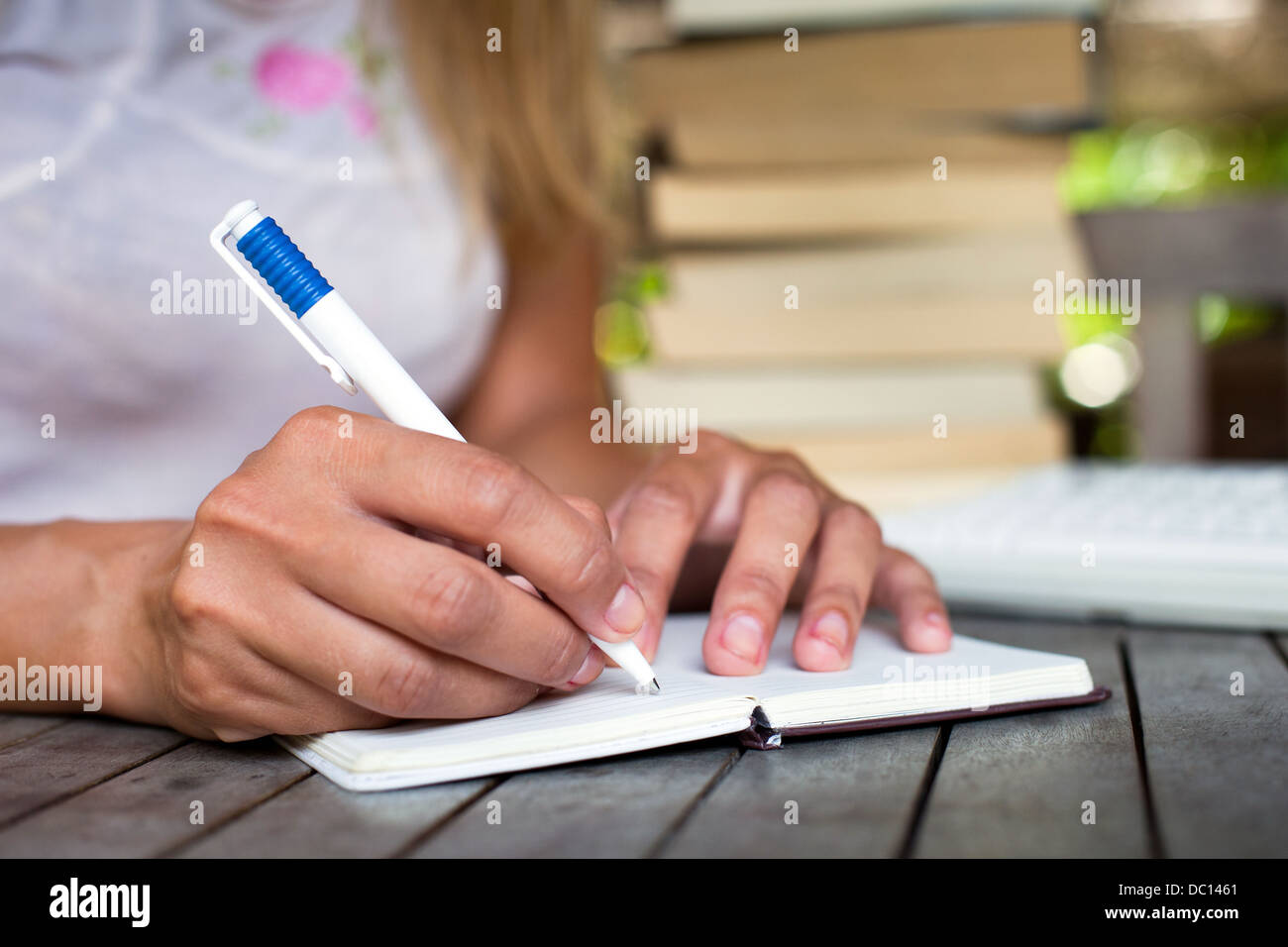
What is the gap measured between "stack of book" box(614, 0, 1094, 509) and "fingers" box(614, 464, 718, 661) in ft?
2.09

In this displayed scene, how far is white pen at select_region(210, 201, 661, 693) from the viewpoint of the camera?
0.54m

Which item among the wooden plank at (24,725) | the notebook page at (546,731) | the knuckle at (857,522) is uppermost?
the knuckle at (857,522)

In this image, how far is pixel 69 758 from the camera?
0.56 meters

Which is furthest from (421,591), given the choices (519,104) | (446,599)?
(519,104)

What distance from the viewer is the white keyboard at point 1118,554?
0.79 m

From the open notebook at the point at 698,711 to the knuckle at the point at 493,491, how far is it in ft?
0.30

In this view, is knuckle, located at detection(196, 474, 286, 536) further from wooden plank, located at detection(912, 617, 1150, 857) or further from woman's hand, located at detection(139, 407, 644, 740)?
wooden plank, located at detection(912, 617, 1150, 857)

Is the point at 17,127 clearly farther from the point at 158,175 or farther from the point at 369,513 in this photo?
the point at 369,513

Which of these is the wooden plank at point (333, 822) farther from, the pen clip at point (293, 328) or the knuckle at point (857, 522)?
the knuckle at point (857, 522)

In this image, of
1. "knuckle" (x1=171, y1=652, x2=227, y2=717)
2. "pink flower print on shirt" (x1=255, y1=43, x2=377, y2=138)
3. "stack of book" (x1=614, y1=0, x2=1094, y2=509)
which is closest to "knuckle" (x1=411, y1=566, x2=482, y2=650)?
"knuckle" (x1=171, y1=652, x2=227, y2=717)

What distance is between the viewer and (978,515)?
94 centimetres

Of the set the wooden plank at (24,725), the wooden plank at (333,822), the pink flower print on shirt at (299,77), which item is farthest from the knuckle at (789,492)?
the pink flower print on shirt at (299,77)

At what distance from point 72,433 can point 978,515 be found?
0.75 m
